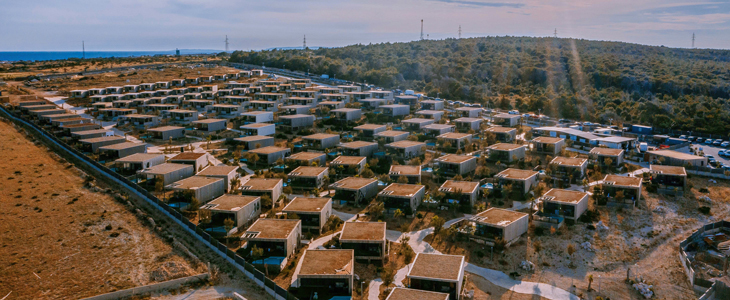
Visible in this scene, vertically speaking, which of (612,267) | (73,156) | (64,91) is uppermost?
(64,91)

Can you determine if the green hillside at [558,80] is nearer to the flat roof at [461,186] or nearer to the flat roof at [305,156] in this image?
the flat roof at [461,186]

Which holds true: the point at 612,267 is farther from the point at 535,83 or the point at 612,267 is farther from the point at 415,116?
the point at 535,83

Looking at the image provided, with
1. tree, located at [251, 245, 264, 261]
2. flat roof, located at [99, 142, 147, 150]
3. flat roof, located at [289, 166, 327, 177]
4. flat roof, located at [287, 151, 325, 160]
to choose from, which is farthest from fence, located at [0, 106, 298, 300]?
flat roof, located at [287, 151, 325, 160]

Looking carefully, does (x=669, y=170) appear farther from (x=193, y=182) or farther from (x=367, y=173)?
(x=193, y=182)

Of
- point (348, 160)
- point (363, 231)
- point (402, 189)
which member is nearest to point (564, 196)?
point (402, 189)

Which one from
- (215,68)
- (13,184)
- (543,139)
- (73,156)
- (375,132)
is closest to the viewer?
(13,184)

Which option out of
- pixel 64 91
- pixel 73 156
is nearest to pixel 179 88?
pixel 64 91

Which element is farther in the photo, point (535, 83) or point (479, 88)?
point (535, 83)
